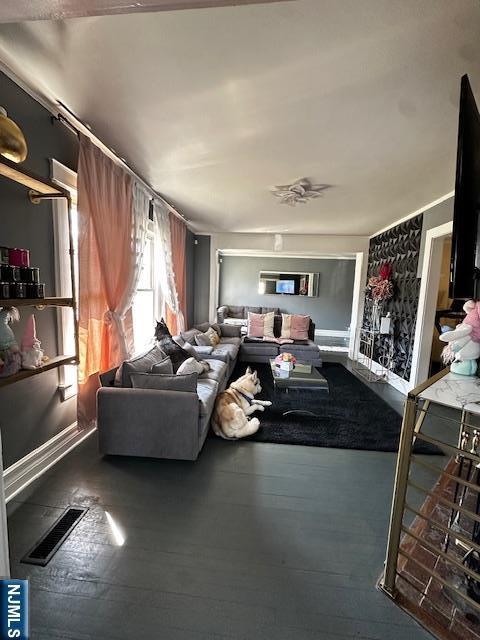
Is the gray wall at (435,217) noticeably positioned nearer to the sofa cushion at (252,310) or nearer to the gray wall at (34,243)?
the gray wall at (34,243)

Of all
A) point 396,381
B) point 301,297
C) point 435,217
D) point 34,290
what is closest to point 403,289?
point 435,217

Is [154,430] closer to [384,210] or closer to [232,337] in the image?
[232,337]

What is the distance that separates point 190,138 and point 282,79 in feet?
2.99

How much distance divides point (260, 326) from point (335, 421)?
9.84 feet

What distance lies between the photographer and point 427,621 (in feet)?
3.76

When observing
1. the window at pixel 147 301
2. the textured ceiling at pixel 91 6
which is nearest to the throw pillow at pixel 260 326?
the window at pixel 147 301

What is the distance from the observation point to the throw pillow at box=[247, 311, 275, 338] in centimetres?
561

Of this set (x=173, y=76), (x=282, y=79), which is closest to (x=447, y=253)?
(x=282, y=79)

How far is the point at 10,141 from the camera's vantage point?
1.26m

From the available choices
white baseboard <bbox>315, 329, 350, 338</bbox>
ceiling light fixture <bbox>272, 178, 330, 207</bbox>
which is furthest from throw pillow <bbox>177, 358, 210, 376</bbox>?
white baseboard <bbox>315, 329, 350, 338</bbox>

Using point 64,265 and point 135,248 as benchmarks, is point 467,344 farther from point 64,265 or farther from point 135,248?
point 135,248

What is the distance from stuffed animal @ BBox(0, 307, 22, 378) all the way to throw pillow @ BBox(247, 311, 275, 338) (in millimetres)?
4317

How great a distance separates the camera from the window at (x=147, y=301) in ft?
12.4

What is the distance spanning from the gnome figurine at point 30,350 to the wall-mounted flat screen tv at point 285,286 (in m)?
6.96
